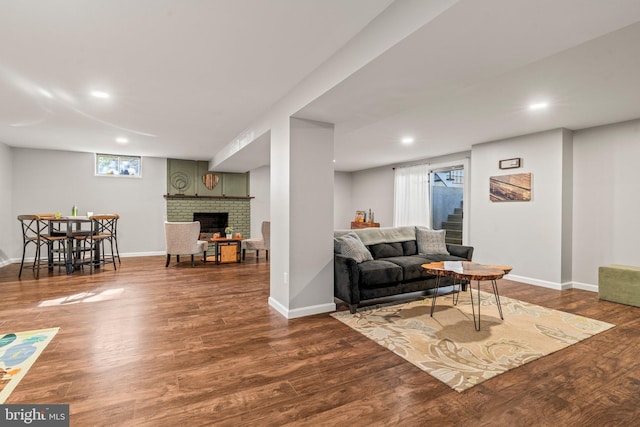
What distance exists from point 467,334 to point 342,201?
7674mm

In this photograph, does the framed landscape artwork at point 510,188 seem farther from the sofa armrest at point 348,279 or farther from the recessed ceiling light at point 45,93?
the recessed ceiling light at point 45,93

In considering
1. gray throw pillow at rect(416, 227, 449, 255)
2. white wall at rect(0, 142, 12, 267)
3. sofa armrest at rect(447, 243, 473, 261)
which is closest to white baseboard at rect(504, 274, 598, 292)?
sofa armrest at rect(447, 243, 473, 261)

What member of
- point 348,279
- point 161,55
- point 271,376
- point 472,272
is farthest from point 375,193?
point 271,376

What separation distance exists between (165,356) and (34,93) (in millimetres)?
3367

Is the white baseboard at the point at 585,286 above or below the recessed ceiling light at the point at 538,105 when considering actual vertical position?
below

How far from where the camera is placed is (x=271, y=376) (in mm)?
2256

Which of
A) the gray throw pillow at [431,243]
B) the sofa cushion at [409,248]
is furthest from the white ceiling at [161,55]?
the gray throw pillow at [431,243]

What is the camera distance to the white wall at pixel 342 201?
411 inches

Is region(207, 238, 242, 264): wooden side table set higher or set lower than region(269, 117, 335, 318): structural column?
lower

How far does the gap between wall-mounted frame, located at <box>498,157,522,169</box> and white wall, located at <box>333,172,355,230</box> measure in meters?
5.44

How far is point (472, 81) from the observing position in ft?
8.36

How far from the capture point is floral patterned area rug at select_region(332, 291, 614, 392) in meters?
2.41

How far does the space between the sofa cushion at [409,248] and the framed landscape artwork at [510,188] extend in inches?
71.1

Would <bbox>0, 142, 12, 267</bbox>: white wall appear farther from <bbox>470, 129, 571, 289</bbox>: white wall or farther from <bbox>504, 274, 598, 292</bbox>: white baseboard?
<bbox>504, 274, 598, 292</bbox>: white baseboard
